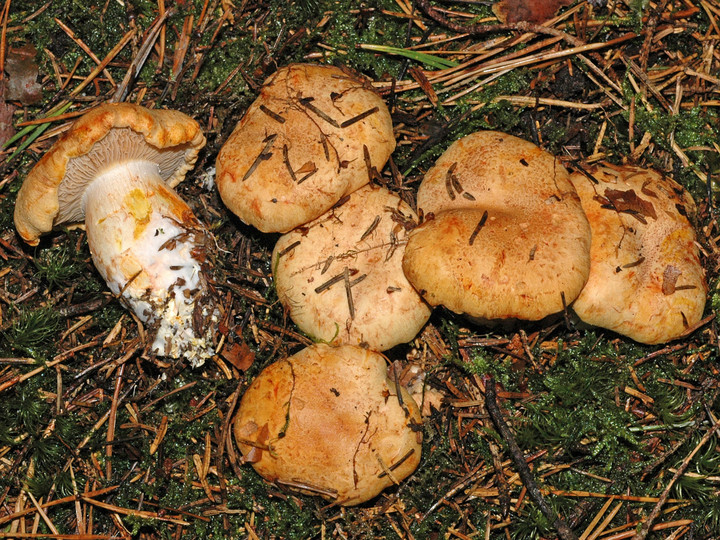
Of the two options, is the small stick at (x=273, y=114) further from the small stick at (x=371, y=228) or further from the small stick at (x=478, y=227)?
the small stick at (x=478, y=227)

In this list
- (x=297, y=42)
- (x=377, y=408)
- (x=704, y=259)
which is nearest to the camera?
(x=377, y=408)

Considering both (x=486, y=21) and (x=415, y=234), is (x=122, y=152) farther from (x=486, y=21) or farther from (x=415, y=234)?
(x=486, y=21)

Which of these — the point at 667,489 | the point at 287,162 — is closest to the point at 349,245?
the point at 287,162

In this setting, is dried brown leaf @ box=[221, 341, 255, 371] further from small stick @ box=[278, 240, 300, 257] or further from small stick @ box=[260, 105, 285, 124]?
small stick @ box=[260, 105, 285, 124]

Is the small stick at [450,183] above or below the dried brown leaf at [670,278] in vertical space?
above

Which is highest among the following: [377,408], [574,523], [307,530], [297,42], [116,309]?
[297,42]

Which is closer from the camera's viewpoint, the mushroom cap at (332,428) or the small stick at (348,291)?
the mushroom cap at (332,428)

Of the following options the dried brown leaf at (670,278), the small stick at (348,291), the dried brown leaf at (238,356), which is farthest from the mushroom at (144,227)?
the dried brown leaf at (670,278)

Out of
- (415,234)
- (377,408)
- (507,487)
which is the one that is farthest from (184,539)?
(415,234)
